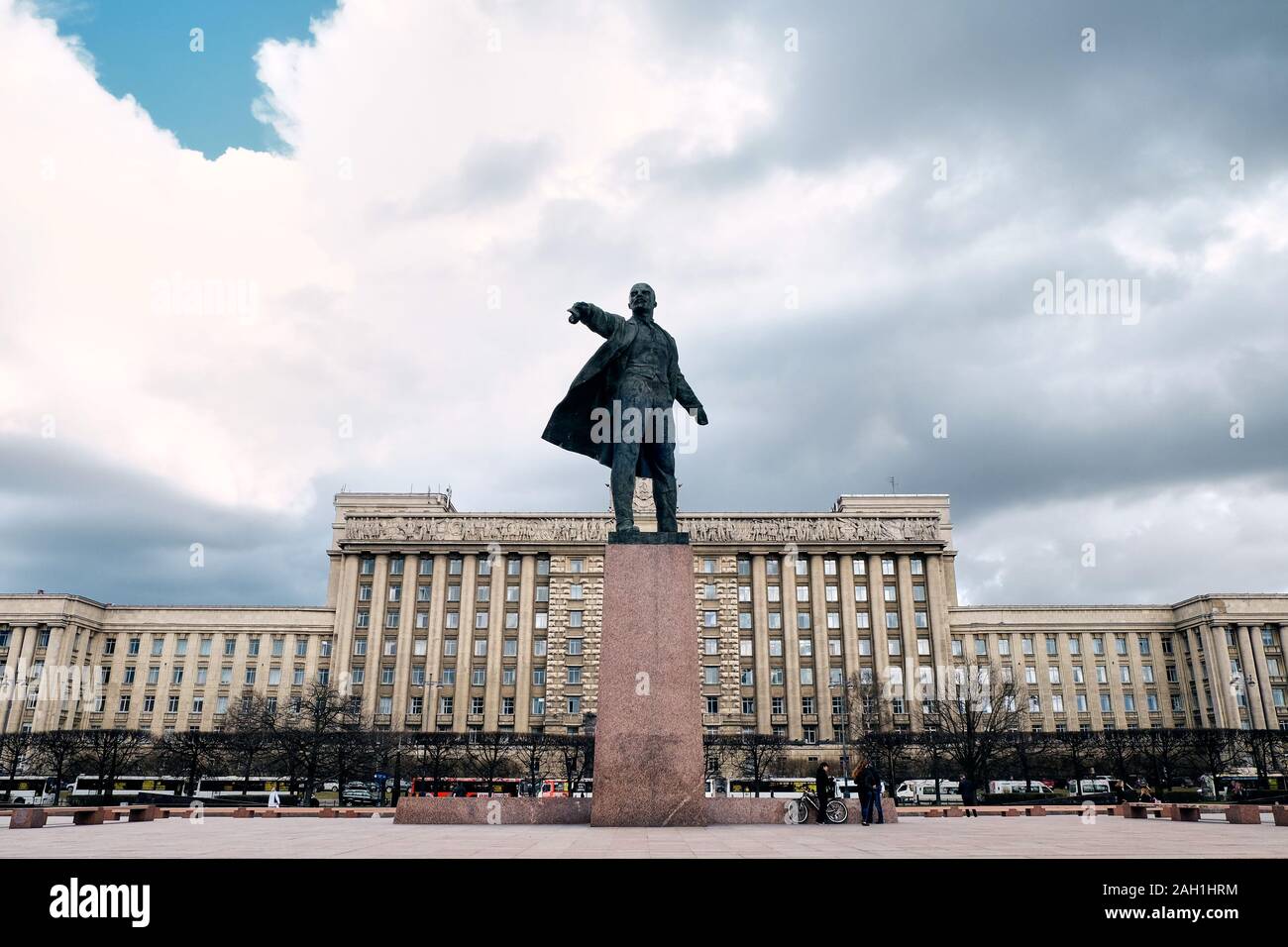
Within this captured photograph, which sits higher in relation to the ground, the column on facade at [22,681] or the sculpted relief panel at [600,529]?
the sculpted relief panel at [600,529]

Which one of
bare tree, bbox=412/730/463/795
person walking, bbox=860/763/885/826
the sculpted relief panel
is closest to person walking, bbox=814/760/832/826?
person walking, bbox=860/763/885/826

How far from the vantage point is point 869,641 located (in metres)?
83.3

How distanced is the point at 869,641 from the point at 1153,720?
2913 cm

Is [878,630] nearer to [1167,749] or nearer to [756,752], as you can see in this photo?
[756,752]

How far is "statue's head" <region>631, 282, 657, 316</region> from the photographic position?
14.4 meters

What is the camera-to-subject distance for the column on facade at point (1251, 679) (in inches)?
3177

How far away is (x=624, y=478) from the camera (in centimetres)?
1348

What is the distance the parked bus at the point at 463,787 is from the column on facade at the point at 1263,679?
231ft

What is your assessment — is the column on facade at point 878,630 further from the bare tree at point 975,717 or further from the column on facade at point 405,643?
the column on facade at point 405,643

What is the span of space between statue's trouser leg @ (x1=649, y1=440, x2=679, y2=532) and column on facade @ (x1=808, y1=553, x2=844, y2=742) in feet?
229

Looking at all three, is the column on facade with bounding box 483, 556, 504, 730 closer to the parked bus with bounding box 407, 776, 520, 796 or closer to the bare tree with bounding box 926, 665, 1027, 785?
the parked bus with bounding box 407, 776, 520, 796

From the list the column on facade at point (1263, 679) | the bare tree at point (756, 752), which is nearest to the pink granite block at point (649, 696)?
the bare tree at point (756, 752)
